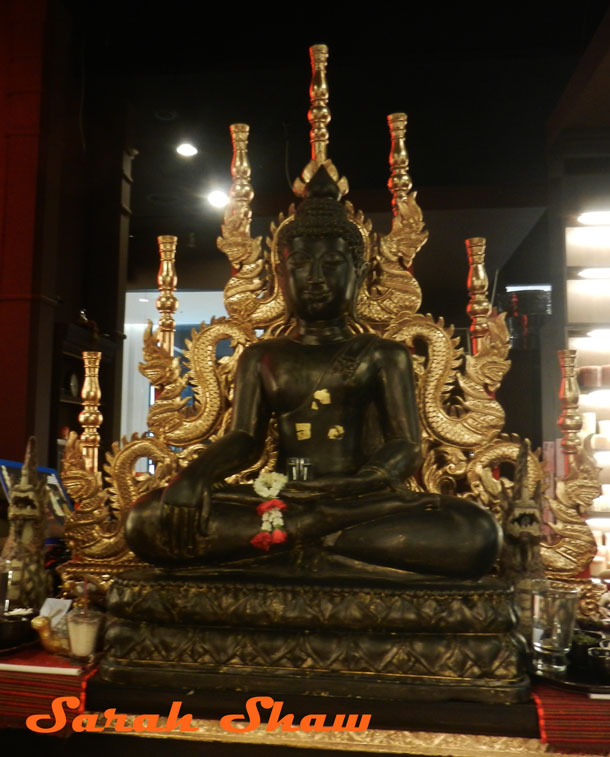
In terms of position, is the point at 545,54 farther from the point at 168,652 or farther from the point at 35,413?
the point at 168,652

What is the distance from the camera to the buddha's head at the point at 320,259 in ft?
9.15

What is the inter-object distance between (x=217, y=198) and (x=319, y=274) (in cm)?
410

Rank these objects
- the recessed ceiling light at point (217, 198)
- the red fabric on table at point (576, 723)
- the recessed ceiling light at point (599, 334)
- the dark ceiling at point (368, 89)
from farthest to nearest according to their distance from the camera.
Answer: the recessed ceiling light at point (217, 198), the recessed ceiling light at point (599, 334), the dark ceiling at point (368, 89), the red fabric on table at point (576, 723)

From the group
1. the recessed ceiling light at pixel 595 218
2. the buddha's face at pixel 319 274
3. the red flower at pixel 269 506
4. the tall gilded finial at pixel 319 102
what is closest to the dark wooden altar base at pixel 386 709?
the red flower at pixel 269 506

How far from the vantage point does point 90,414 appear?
300 cm

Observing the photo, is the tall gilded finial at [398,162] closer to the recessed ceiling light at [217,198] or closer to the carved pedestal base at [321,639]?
the carved pedestal base at [321,639]

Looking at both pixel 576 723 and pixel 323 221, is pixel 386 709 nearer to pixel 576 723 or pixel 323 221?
pixel 576 723

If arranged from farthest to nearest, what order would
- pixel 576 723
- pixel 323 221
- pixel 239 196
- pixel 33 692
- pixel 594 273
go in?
pixel 594 273, pixel 239 196, pixel 323 221, pixel 33 692, pixel 576 723

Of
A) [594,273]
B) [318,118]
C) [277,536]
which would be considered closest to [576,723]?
[277,536]

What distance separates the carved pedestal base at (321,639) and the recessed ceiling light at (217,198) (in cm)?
484

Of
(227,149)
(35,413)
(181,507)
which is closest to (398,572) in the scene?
(181,507)

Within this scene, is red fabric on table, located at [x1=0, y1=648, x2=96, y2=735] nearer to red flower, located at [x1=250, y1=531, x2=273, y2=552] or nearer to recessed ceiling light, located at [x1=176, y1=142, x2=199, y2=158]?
red flower, located at [x1=250, y1=531, x2=273, y2=552]

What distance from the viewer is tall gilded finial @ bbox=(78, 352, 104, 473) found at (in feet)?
9.73

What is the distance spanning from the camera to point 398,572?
223 centimetres
